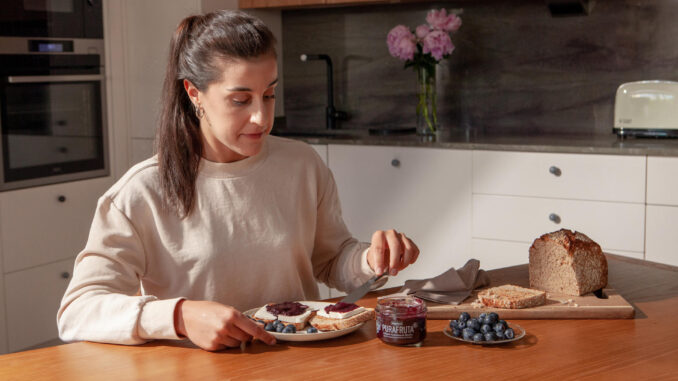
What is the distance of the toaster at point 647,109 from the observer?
3.38 metres

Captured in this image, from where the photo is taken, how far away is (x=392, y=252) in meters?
1.60

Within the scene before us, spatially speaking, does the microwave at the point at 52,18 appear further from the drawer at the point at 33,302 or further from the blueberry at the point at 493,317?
the blueberry at the point at 493,317

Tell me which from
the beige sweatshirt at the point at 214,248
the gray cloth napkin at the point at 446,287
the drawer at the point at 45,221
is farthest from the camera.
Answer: the drawer at the point at 45,221

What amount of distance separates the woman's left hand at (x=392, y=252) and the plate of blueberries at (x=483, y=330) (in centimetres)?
20

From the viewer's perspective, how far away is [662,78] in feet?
11.8

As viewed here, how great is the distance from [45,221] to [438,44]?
1.88m

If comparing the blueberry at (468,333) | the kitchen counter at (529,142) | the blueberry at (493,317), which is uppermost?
the kitchen counter at (529,142)

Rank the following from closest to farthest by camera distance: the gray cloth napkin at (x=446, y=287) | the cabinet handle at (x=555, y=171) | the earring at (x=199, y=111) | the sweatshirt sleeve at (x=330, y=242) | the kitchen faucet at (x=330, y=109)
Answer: the gray cloth napkin at (x=446, y=287)
the earring at (x=199, y=111)
the sweatshirt sleeve at (x=330, y=242)
the cabinet handle at (x=555, y=171)
the kitchen faucet at (x=330, y=109)

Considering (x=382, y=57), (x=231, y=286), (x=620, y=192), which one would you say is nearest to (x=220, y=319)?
(x=231, y=286)

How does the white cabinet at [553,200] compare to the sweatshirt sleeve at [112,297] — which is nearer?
the sweatshirt sleeve at [112,297]

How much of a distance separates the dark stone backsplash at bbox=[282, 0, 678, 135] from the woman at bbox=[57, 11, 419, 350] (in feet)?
7.44

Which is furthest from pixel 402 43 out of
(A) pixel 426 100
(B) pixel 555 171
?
(B) pixel 555 171

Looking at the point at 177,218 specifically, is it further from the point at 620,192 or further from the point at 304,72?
the point at 304,72

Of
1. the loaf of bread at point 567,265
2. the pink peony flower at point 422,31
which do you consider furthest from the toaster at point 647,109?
the loaf of bread at point 567,265
